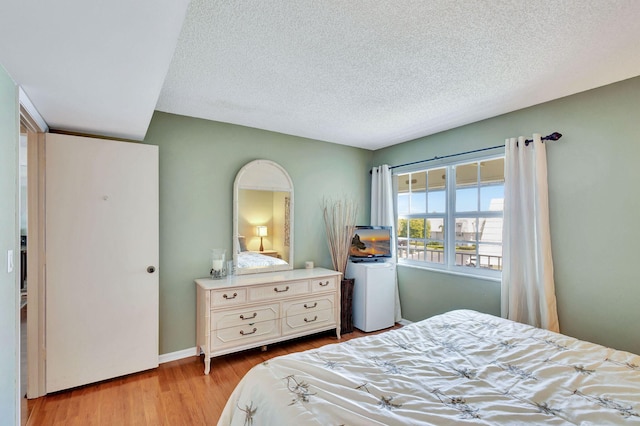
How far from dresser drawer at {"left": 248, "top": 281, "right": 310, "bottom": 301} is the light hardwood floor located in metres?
0.63

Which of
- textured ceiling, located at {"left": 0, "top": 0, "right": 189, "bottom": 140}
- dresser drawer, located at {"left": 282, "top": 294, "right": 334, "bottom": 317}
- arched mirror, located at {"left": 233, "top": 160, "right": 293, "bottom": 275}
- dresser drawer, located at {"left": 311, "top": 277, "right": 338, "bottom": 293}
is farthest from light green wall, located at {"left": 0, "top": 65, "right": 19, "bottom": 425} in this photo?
dresser drawer, located at {"left": 311, "top": 277, "right": 338, "bottom": 293}

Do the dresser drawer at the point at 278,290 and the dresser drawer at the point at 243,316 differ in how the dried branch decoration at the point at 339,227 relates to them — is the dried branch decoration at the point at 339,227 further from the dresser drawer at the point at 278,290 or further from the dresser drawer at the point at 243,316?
the dresser drawer at the point at 243,316

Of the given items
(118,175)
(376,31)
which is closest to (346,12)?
(376,31)

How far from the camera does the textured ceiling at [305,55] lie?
1.27 metres

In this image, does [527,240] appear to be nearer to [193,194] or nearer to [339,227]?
[339,227]

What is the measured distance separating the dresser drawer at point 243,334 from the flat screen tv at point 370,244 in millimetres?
1370

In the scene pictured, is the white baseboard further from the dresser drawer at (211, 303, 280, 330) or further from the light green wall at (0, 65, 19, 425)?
the light green wall at (0, 65, 19, 425)

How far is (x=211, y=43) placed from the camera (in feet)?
5.91

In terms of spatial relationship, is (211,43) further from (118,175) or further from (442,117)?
(442,117)

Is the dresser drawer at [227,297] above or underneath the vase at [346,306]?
above

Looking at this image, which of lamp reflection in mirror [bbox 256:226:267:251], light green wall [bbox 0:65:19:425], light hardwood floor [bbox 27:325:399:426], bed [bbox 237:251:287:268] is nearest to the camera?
light green wall [bbox 0:65:19:425]

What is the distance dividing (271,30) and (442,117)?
2075 millimetres

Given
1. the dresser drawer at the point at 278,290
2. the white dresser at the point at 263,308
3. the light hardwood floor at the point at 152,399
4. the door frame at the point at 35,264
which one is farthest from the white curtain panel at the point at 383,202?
the door frame at the point at 35,264

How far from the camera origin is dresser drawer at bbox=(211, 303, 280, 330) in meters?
2.72
